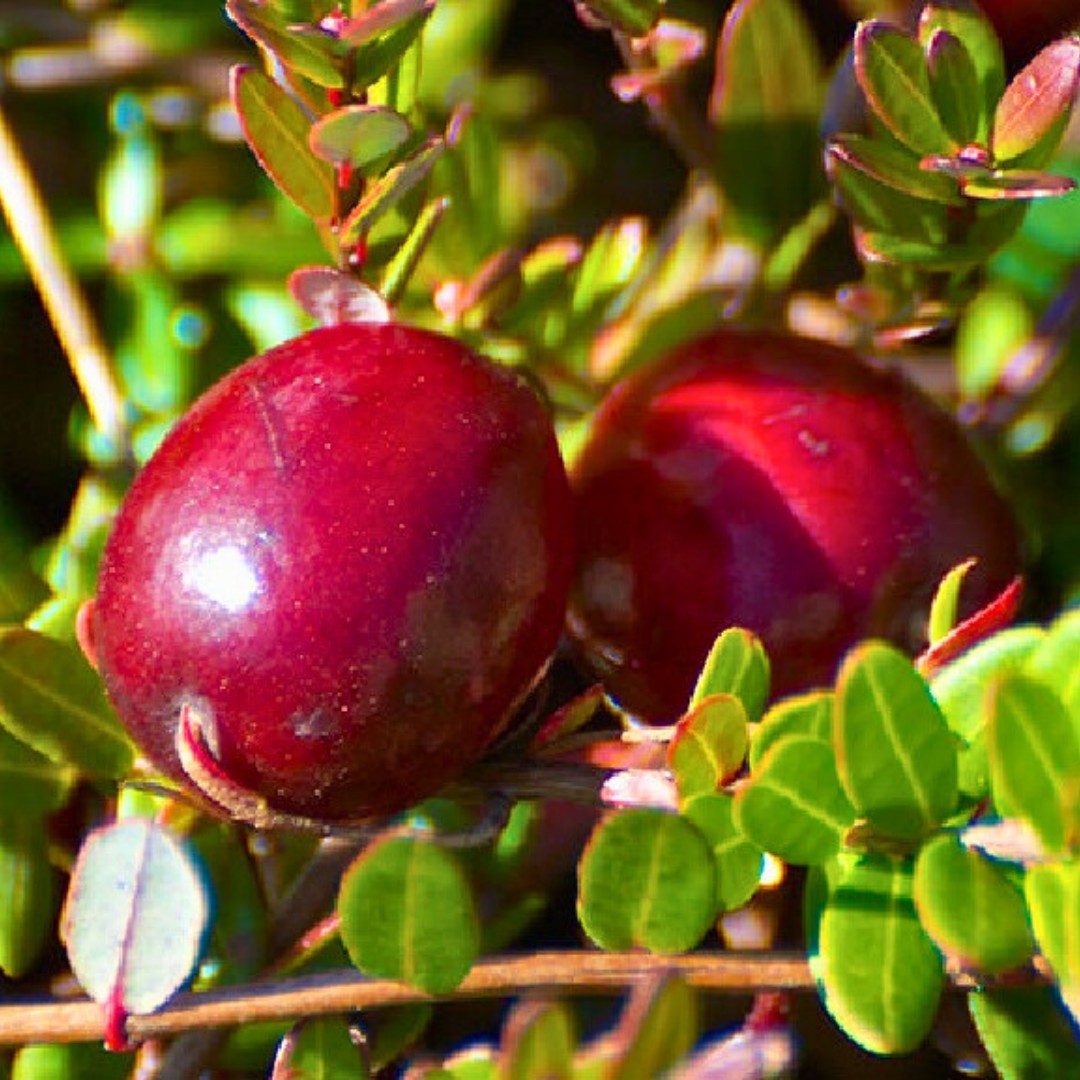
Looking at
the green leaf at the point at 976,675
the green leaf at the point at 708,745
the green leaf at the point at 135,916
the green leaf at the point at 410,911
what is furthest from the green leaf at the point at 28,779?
the green leaf at the point at 976,675

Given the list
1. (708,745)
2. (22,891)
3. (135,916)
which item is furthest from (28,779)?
(708,745)

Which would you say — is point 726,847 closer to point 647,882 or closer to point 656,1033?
point 647,882

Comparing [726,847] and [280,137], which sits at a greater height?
[280,137]

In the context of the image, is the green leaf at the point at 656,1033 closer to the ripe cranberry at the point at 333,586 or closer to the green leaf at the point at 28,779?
the ripe cranberry at the point at 333,586

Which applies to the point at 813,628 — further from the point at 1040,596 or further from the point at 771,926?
the point at 1040,596

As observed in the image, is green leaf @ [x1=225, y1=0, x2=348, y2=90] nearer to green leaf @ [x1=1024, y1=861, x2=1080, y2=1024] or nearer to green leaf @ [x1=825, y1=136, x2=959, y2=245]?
green leaf @ [x1=825, y1=136, x2=959, y2=245]
